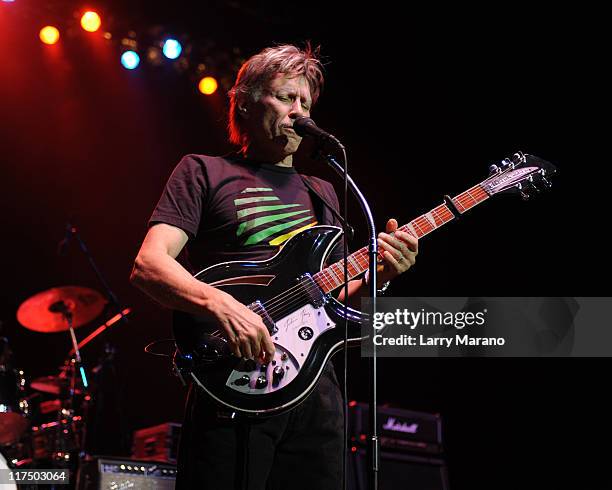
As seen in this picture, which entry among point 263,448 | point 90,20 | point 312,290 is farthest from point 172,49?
point 263,448

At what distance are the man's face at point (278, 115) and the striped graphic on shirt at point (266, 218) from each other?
0.24 metres

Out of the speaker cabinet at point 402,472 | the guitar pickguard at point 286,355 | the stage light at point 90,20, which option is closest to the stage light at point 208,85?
the stage light at point 90,20

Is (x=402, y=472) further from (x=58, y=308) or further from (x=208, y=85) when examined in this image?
(x=208, y=85)

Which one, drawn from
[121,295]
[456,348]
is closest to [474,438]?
[456,348]

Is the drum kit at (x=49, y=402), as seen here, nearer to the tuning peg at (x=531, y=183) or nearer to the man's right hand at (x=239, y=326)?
the man's right hand at (x=239, y=326)

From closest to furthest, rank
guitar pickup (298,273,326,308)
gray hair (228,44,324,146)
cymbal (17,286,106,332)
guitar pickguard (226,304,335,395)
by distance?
guitar pickguard (226,304,335,395)
guitar pickup (298,273,326,308)
gray hair (228,44,324,146)
cymbal (17,286,106,332)

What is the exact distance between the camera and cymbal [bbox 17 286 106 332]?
242 inches

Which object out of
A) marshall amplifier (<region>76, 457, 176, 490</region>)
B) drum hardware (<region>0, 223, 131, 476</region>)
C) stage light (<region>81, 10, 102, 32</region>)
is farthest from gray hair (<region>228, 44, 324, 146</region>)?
stage light (<region>81, 10, 102, 32</region>)

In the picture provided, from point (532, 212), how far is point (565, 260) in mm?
465

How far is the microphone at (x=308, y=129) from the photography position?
101 inches

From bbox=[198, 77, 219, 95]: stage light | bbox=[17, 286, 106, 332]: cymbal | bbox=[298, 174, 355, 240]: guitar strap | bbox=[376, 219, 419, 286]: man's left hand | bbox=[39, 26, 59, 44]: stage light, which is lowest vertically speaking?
bbox=[376, 219, 419, 286]: man's left hand

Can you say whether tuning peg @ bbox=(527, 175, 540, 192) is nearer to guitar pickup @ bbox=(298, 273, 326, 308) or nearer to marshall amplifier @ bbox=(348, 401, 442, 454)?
guitar pickup @ bbox=(298, 273, 326, 308)

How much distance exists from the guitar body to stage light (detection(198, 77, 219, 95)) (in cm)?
476

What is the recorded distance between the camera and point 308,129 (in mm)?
2648
